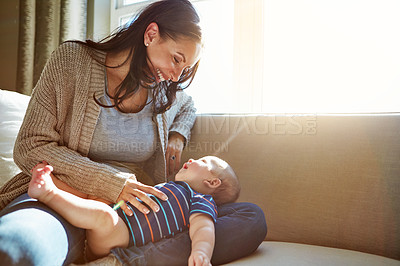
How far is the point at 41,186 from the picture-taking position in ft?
2.48

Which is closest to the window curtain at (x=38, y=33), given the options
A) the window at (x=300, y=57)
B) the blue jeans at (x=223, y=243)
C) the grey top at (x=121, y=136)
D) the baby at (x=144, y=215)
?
the window at (x=300, y=57)

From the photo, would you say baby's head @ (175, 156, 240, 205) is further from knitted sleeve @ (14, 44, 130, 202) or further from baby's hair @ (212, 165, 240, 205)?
knitted sleeve @ (14, 44, 130, 202)

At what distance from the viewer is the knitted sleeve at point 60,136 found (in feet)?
3.15

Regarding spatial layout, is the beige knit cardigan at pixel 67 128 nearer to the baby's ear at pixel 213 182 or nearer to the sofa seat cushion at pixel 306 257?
the baby's ear at pixel 213 182

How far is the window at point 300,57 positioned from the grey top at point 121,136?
2.31ft

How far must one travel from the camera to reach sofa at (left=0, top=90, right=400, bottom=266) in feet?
3.51

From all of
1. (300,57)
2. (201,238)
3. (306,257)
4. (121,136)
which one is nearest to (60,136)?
(121,136)

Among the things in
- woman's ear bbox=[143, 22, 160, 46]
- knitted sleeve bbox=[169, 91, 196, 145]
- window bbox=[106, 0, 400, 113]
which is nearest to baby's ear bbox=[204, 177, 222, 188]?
knitted sleeve bbox=[169, 91, 196, 145]

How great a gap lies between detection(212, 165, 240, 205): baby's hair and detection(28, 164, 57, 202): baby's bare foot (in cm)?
57

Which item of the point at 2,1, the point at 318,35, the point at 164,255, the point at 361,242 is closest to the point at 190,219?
the point at 164,255

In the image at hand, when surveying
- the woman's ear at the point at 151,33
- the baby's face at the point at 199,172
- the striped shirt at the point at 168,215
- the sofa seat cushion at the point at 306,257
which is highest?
the woman's ear at the point at 151,33

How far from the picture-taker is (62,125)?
3.50 feet

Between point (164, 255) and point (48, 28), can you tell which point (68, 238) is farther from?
point (48, 28)

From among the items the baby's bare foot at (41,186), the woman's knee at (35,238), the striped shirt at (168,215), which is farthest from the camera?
the striped shirt at (168,215)
